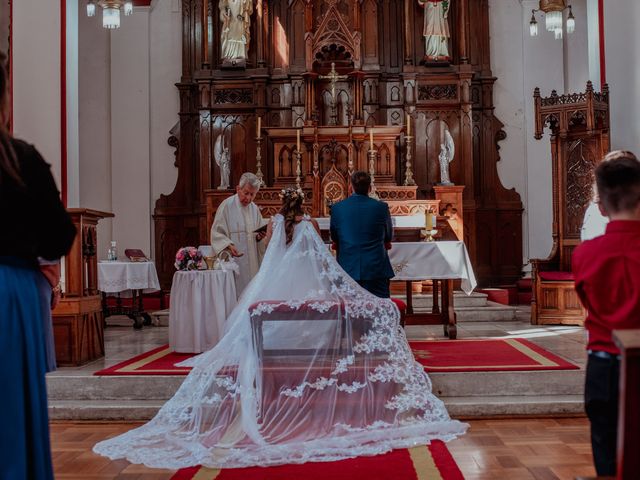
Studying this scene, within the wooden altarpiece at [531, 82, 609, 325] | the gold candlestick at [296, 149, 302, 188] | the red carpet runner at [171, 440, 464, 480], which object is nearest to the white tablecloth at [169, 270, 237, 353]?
the red carpet runner at [171, 440, 464, 480]

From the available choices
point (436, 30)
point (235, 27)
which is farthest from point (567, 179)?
point (235, 27)

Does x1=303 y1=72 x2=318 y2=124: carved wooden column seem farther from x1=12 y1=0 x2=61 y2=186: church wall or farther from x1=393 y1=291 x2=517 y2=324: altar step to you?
x1=12 y1=0 x2=61 y2=186: church wall

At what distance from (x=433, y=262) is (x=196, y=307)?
90.3 inches

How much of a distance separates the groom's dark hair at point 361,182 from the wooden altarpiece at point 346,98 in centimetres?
607

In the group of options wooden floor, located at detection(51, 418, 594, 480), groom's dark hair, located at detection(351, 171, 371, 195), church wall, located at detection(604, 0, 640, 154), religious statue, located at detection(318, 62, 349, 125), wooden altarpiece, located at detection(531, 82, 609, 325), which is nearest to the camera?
wooden floor, located at detection(51, 418, 594, 480)

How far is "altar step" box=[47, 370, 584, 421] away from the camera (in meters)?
4.93

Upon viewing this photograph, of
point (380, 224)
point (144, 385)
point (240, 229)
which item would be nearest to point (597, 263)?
point (380, 224)

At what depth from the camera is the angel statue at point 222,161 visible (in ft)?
34.6

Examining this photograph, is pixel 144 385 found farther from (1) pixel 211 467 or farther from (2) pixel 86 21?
(2) pixel 86 21

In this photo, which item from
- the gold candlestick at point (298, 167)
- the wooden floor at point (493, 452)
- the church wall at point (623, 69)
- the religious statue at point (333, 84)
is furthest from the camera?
the religious statue at point (333, 84)

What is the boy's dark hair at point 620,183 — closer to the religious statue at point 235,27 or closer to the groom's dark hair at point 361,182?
the groom's dark hair at point 361,182

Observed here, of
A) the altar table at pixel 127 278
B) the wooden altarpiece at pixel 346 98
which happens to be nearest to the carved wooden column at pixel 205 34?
the wooden altarpiece at pixel 346 98

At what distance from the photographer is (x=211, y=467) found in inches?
149

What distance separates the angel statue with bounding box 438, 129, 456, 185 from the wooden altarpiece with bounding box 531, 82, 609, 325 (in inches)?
77.0
